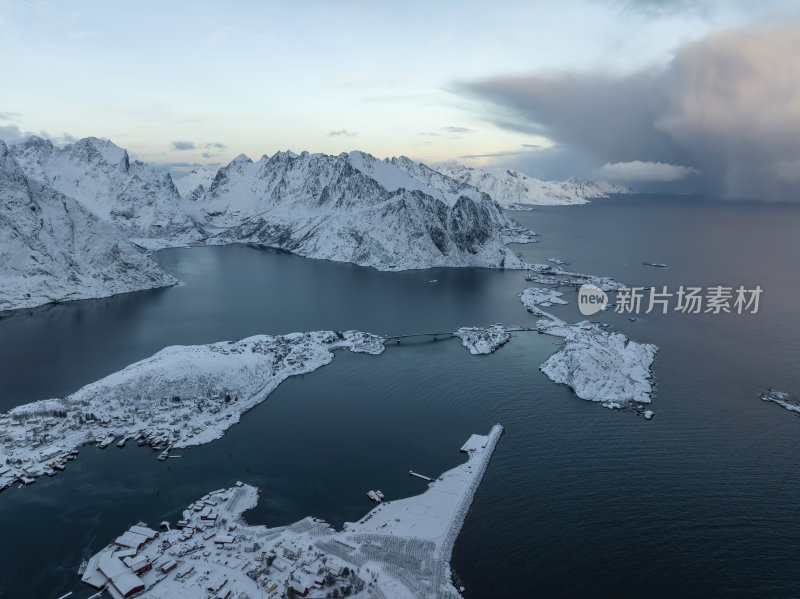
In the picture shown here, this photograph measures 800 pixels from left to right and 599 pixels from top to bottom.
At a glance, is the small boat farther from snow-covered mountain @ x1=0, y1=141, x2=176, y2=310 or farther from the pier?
snow-covered mountain @ x1=0, y1=141, x2=176, y2=310

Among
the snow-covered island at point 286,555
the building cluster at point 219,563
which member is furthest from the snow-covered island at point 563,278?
the building cluster at point 219,563

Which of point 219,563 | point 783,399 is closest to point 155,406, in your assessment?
point 219,563

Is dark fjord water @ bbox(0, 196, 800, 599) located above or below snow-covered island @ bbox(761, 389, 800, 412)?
below

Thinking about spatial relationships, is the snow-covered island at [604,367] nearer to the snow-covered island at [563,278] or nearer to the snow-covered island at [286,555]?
the snow-covered island at [286,555]

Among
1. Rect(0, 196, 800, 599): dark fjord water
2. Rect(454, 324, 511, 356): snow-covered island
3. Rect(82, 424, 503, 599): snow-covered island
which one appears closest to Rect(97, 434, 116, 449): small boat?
Rect(0, 196, 800, 599): dark fjord water

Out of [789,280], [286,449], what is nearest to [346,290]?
[286,449]
